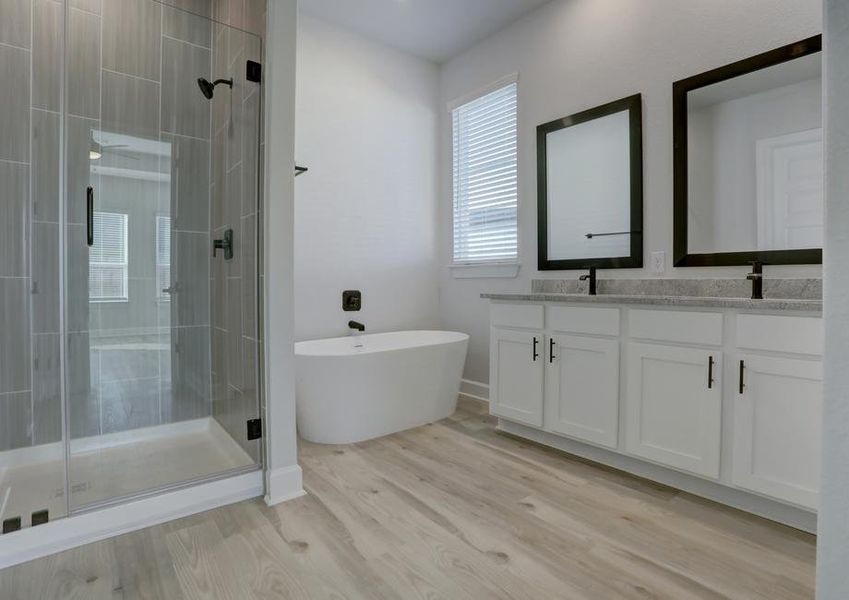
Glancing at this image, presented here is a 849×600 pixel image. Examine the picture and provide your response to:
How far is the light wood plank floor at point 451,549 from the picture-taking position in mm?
1440

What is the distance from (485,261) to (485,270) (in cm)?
7

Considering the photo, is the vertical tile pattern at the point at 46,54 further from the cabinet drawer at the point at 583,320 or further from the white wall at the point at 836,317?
the white wall at the point at 836,317

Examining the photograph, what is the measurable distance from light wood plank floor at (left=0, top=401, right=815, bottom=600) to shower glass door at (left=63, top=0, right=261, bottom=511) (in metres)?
0.39

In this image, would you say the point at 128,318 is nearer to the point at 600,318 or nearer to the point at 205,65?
the point at 205,65

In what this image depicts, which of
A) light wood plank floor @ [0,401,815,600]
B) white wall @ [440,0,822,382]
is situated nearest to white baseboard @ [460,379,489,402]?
white wall @ [440,0,822,382]

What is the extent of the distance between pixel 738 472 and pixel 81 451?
2.89 meters

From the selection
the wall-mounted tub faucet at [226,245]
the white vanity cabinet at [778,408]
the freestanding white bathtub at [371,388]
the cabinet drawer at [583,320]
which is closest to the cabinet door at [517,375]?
the cabinet drawer at [583,320]

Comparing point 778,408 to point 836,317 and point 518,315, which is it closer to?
point 518,315

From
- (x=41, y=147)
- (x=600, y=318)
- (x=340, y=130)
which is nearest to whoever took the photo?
(x=41, y=147)

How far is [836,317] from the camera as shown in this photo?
58 cm

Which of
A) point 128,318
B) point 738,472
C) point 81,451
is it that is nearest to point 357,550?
point 81,451

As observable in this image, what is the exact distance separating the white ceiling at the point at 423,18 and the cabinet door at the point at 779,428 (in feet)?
9.26

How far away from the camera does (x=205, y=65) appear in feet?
8.29

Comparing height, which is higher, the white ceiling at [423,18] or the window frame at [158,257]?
the white ceiling at [423,18]
